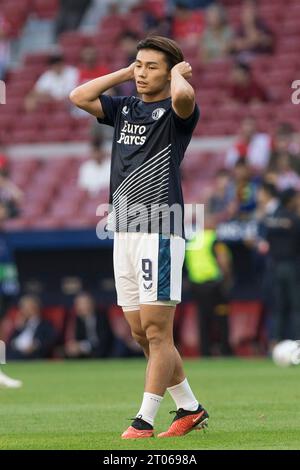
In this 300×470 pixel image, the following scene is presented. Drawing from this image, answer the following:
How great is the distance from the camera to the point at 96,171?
68.1 feet

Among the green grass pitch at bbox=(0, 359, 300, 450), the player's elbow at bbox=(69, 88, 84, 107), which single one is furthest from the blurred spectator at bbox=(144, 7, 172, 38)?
the player's elbow at bbox=(69, 88, 84, 107)

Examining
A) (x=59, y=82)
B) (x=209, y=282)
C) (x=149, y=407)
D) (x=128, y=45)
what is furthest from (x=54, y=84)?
(x=149, y=407)

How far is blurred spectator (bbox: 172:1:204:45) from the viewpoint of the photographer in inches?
916

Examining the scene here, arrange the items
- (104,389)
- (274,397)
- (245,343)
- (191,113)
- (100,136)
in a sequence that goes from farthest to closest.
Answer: (100,136) → (245,343) → (104,389) → (274,397) → (191,113)

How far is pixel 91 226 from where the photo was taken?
1900 centimetres

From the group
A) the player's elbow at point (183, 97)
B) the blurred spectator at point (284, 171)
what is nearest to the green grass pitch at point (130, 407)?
the player's elbow at point (183, 97)

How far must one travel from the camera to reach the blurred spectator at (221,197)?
1847 cm

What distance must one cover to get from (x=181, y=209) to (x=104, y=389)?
17.0 feet

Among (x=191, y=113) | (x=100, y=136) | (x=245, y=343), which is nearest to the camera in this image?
(x=191, y=113)

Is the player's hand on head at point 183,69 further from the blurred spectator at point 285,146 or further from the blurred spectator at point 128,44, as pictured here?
the blurred spectator at point 128,44

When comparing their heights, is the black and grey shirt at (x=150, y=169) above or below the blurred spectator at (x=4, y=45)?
below

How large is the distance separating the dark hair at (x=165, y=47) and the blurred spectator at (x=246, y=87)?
13.0m

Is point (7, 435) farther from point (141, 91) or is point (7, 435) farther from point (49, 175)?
point (49, 175)
